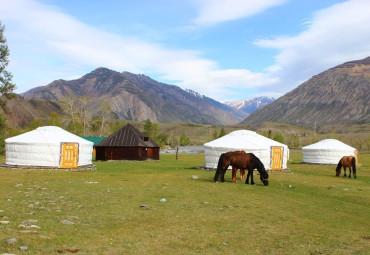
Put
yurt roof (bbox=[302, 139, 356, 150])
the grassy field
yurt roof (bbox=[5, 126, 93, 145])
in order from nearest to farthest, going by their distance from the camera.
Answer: the grassy field → yurt roof (bbox=[5, 126, 93, 145]) → yurt roof (bbox=[302, 139, 356, 150])

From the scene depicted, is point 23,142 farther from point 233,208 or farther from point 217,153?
point 233,208

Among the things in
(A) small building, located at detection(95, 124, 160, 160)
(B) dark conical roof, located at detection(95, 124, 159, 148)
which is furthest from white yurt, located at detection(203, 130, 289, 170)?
(B) dark conical roof, located at detection(95, 124, 159, 148)

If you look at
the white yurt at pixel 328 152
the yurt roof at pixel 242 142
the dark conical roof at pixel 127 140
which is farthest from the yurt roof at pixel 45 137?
the white yurt at pixel 328 152

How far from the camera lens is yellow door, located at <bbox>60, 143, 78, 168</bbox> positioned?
79.2 feet

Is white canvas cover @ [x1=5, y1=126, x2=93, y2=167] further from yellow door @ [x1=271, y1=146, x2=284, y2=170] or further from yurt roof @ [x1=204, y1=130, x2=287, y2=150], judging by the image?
yellow door @ [x1=271, y1=146, x2=284, y2=170]

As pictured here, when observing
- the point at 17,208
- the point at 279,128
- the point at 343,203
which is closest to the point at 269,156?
the point at 343,203

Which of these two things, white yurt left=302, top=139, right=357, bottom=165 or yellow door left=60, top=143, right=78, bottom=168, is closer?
yellow door left=60, top=143, right=78, bottom=168

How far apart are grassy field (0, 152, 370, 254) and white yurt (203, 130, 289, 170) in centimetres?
1113

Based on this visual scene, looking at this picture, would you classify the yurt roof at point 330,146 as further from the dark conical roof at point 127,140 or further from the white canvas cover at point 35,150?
the white canvas cover at point 35,150

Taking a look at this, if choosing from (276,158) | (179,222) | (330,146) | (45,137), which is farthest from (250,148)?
(179,222)

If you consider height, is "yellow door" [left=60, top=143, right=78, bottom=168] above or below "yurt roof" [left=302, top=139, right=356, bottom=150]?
below

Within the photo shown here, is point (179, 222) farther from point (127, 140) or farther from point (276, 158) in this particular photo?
point (127, 140)

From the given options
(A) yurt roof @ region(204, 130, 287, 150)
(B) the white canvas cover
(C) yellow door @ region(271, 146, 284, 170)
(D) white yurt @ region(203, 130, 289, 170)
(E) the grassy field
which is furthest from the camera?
(C) yellow door @ region(271, 146, 284, 170)

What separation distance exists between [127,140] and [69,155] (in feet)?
43.5
